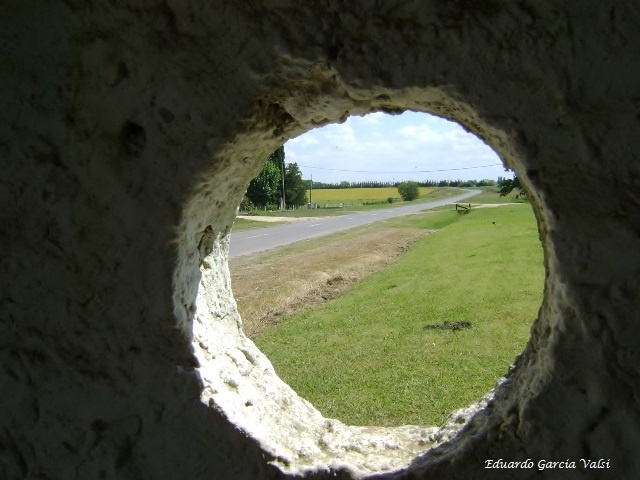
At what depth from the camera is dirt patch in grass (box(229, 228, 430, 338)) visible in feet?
29.1

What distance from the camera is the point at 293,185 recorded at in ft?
142

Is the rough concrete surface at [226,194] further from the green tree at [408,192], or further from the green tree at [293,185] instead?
the green tree at [408,192]

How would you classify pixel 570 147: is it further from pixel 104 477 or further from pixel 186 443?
pixel 104 477

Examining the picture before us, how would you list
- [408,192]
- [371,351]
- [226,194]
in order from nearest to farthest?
[226,194], [371,351], [408,192]

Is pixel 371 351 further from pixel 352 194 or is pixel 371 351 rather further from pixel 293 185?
pixel 352 194

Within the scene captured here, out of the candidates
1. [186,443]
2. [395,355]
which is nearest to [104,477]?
[186,443]

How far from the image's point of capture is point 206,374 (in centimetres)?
215

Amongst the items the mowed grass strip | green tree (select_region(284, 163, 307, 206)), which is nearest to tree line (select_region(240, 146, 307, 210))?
green tree (select_region(284, 163, 307, 206))

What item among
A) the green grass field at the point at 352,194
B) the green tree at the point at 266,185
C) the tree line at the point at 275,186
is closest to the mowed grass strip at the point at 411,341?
the tree line at the point at 275,186

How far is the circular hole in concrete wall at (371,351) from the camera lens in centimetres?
229

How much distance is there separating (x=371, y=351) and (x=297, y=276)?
4.57m

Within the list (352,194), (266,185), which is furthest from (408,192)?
(266,185)

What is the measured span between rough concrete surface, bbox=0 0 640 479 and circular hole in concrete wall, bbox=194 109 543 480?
0.12ft

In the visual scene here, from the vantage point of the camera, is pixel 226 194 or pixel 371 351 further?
pixel 371 351
